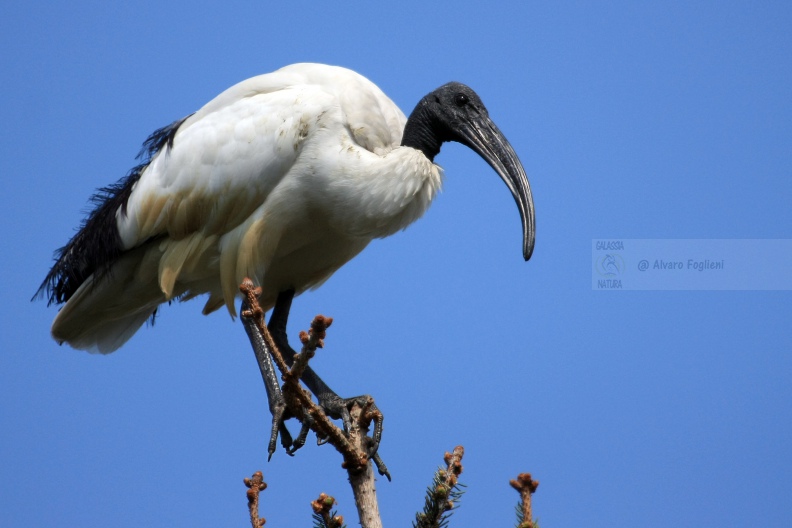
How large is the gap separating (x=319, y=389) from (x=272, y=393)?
430 mm

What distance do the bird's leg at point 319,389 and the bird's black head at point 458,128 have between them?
1358 mm

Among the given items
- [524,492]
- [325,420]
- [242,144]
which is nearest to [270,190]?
[242,144]

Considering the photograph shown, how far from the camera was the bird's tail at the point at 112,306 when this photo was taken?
633cm

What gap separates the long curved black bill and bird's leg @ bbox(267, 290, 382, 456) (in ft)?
3.96

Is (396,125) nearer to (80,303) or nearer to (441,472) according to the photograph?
(80,303)

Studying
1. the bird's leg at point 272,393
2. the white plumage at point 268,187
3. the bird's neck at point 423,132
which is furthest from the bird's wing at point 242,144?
the bird's leg at point 272,393

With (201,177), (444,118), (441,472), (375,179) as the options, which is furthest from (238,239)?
(441,472)

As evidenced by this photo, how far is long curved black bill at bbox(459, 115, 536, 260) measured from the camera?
571 cm

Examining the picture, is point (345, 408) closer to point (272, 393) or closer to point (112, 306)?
point (272, 393)

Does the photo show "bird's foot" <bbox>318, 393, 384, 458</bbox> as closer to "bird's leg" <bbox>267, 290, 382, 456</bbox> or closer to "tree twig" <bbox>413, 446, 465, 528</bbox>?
"bird's leg" <bbox>267, 290, 382, 456</bbox>

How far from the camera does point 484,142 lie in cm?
616

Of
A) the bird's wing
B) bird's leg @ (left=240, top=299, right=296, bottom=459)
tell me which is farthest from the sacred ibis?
bird's leg @ (left=240, top=299, right=296, bottom=459)

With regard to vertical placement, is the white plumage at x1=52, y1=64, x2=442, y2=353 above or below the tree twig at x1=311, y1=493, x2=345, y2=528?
above

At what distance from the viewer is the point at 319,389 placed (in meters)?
5.96
